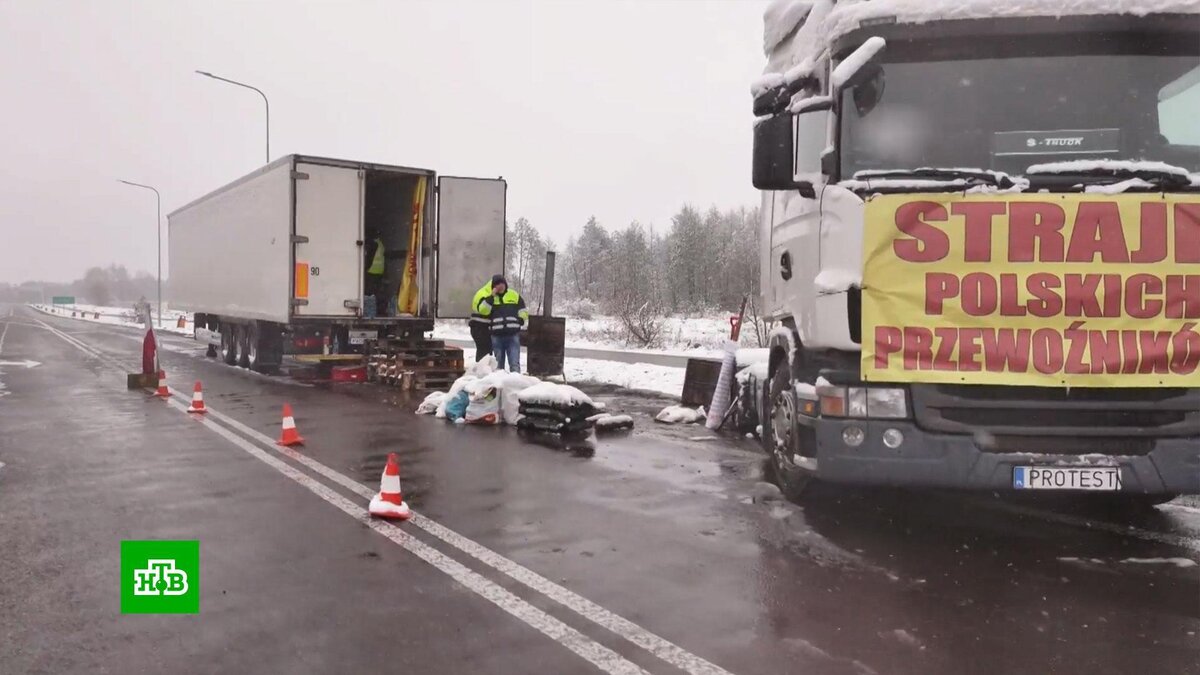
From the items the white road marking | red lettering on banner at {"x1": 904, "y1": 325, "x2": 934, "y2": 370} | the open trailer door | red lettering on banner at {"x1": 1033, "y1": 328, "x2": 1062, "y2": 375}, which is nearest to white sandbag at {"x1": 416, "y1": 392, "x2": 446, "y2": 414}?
the white road marking

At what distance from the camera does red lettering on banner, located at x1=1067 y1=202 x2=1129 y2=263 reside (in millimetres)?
4379

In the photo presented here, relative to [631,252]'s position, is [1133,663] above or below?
below

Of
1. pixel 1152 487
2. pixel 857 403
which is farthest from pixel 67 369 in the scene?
pixel 1152 487

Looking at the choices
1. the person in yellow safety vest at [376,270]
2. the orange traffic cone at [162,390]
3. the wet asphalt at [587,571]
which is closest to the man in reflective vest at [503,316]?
the person in yellow safety vest at [376,270]

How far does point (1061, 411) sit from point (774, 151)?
2148 millimetres

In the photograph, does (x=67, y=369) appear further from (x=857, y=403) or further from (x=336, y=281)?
(x=857, y=403)

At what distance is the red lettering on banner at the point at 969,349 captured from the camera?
4.52 metres

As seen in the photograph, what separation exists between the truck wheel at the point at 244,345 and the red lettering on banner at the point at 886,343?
15.3m

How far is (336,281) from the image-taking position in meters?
14.6

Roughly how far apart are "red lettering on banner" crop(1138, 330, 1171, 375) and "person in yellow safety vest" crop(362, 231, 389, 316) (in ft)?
A: 43.5

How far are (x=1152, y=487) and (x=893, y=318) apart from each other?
1574mm

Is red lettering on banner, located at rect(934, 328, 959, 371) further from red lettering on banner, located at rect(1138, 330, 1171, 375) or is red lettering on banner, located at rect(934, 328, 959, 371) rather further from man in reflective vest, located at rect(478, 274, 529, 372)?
man in reflective vest, located at rect(478, 274, 529, 372)

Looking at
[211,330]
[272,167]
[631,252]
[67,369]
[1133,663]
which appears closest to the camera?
[1133,663]

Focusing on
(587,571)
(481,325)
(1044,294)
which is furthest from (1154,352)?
(481,325)
